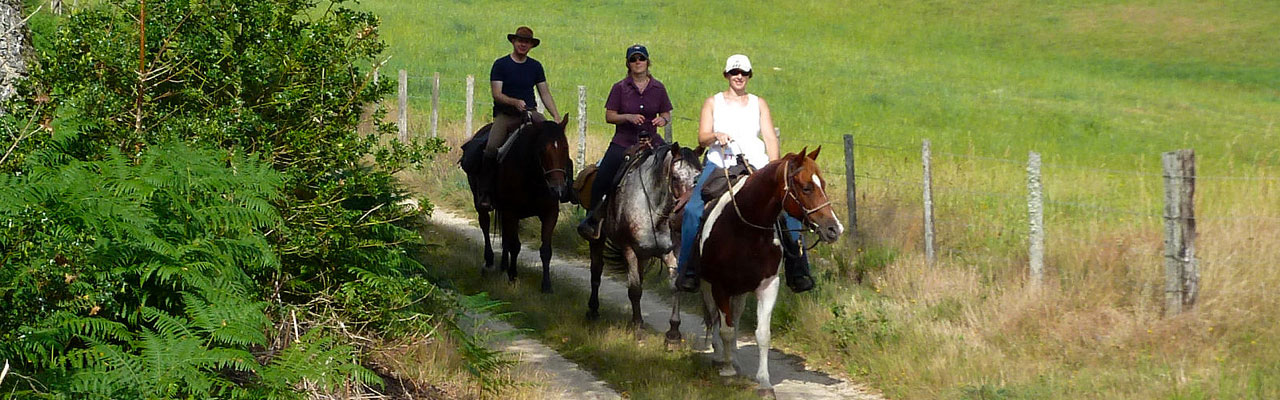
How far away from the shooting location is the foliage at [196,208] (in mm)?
4512

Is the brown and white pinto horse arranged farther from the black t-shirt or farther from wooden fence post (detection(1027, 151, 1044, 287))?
the black t-shirt

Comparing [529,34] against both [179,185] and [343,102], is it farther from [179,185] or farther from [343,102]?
[179,185]

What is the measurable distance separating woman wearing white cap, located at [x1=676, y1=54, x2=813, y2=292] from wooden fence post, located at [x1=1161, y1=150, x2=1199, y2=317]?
2.54 m

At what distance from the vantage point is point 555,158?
1170cm

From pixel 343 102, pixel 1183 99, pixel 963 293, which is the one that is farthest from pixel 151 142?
pixel 1183 99

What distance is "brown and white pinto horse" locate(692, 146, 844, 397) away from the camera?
7.54 meters

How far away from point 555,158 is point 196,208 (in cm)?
648

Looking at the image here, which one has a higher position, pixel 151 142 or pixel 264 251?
pixel 151 142

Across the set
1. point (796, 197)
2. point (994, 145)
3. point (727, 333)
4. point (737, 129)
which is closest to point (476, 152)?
point (737, 129)

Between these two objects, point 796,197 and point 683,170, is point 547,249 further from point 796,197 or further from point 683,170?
point 796,197

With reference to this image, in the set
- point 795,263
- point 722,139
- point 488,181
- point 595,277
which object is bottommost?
point 595,277

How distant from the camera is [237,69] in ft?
20.3

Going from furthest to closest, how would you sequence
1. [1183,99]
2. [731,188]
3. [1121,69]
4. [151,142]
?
[1121,69]
[1183,99]
[731,188]
[151,142]

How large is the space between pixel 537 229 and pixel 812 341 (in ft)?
22.2
